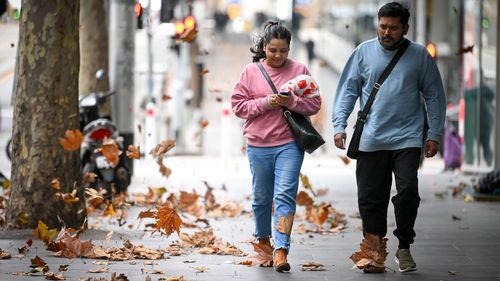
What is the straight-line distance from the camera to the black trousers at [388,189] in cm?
Result: 836

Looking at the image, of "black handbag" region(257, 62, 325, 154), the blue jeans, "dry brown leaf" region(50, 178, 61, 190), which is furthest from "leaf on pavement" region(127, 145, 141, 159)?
"black handbag" region(257, 62, 325, 154)

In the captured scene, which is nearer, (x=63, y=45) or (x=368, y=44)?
(x=368, y=44)

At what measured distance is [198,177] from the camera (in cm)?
2066

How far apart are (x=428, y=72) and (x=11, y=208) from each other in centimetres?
394

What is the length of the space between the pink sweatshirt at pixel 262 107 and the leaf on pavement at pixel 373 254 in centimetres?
85

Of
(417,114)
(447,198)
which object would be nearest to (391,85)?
(417,114)

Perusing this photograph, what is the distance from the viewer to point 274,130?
8.62 metres

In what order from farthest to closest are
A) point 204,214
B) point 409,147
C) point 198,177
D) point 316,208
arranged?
point 198,177
point 204,214
point 316,208
point 409,147

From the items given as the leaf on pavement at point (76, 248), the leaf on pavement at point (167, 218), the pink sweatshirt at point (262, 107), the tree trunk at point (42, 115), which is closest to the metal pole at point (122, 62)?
the tree trunk at point (42, 115)

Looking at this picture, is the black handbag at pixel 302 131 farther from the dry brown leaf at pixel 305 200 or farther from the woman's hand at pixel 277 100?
the dry brown leaf at pixel 305 200

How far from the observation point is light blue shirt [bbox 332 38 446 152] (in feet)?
27.5

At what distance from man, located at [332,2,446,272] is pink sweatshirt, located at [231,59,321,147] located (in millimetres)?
326

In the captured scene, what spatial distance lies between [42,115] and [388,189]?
328 centimetres

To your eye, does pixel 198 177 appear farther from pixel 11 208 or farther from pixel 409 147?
pixel 409 147
